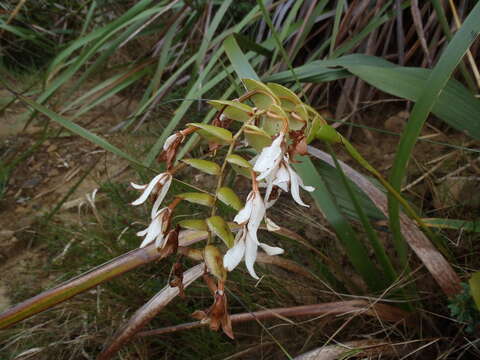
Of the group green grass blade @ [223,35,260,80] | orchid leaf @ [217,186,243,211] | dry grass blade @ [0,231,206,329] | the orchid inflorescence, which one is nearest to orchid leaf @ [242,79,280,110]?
the orchid inflorescence

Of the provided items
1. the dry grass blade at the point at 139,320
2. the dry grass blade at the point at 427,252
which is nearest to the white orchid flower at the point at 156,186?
the dry grass blade at the point at 139,320

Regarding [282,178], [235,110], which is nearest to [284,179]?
[282,178]

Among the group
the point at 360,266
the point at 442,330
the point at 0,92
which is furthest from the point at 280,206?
the point at 0,92

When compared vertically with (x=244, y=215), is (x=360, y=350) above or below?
below

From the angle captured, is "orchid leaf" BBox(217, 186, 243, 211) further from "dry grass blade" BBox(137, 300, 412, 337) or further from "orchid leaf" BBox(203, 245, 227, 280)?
"dry grass blade" BBox(137, 300, 412, 337)

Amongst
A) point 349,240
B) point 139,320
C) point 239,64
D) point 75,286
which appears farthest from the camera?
point 239,64

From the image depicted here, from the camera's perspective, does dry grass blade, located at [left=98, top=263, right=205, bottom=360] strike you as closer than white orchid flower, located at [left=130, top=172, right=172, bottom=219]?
No

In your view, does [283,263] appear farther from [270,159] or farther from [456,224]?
[270,159]

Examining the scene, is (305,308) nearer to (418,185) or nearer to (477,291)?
(477,291)
